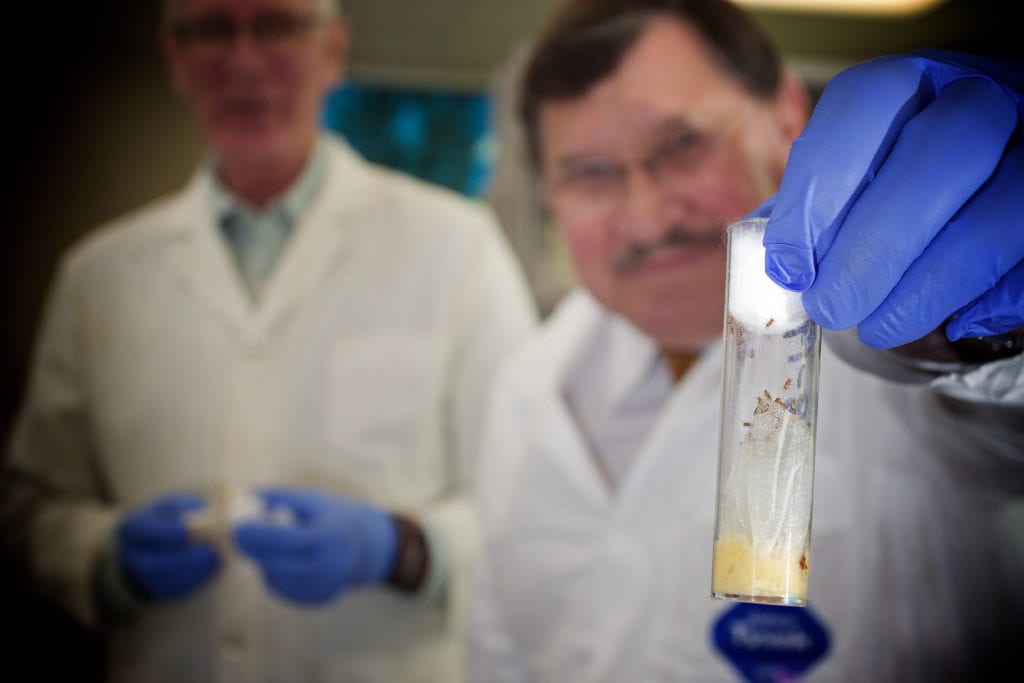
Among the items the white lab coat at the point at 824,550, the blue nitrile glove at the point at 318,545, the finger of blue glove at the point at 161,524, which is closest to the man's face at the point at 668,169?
the white lab coat at the point at 824,550

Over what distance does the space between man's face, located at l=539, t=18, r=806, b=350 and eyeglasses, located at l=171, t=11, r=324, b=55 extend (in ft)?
1.86

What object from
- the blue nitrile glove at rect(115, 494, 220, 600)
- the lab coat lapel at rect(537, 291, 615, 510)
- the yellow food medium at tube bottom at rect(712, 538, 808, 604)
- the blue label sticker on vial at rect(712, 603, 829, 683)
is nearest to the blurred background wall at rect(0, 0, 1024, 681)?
the lab coat lapel at rect(537, 291, 615, 510)

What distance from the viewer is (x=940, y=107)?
0.65m

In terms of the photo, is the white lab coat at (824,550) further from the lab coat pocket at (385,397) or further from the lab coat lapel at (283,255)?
the lab coat lapel at (283,255)

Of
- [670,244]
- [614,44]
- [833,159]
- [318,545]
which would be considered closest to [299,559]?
[318,545]

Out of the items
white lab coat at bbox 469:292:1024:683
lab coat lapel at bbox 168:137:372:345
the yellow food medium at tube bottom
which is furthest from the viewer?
lab coat lapel at bbox 168:137:372:345

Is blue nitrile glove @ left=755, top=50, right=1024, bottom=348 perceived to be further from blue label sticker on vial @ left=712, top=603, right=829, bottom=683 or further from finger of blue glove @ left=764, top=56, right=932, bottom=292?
blue label sticker on vial @ left=712, top=603, right=829, bottom=683

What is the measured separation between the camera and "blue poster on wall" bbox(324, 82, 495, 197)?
5.10 ft

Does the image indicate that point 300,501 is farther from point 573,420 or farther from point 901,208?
point 901,208

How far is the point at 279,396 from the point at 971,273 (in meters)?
1.10

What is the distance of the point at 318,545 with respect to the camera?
134cm

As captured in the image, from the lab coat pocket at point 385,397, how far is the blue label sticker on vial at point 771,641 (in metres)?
0.59

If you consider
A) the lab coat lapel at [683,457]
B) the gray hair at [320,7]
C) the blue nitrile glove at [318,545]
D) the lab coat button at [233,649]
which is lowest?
the lab coat button at [233,649]

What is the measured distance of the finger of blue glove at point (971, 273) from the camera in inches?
25.1
